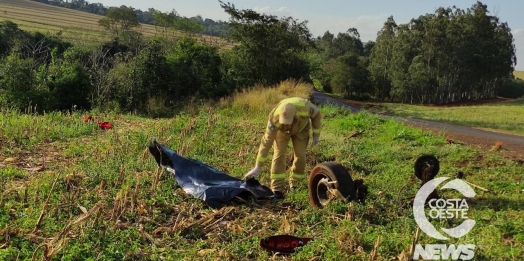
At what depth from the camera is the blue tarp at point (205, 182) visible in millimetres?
5125

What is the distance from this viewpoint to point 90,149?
25.6ft

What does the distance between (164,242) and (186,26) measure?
1473 inches

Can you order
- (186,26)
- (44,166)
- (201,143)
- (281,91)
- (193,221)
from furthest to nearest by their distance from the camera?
(186,26) → (281,91) → (201,143) → (44,166) → (193,221)

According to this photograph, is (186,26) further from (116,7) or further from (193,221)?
(193,221)

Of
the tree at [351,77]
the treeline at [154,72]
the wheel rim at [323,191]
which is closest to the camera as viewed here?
the wheel rim at [323,191]

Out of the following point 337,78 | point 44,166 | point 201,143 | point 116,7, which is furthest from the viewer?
point 116,7

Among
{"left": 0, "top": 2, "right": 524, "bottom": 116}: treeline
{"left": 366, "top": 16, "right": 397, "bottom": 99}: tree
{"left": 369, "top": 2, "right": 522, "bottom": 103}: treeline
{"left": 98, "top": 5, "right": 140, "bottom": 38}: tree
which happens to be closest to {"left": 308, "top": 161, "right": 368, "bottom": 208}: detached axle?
{"left": 0, "top": 2, "right": 524, "bottom": 116}: treeline

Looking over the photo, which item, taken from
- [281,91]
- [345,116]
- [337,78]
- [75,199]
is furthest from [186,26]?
[75,199]

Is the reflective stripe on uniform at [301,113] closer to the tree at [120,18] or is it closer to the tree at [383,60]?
the tree at [383,60]

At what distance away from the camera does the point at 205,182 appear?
Result: 5570 millimetres

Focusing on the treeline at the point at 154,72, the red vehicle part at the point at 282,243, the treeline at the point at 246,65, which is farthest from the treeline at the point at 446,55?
the red vehicle part at the point at 282,243

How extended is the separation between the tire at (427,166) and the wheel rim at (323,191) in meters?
1.19

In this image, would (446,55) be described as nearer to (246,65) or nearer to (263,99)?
(246,65)

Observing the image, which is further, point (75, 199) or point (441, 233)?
point (75, 199)
